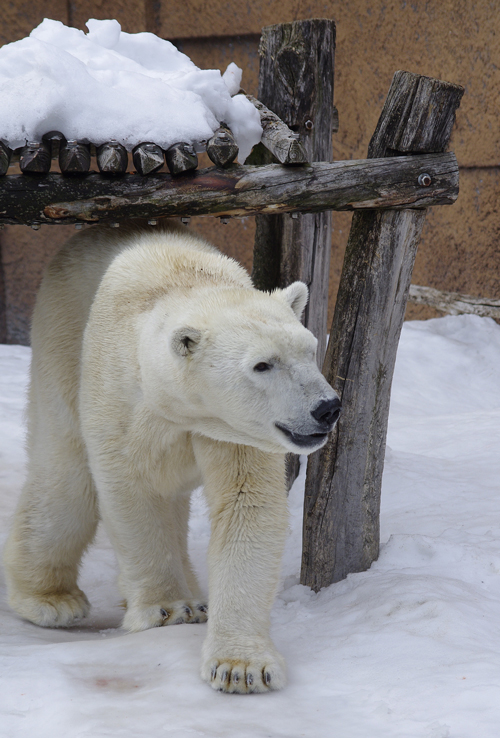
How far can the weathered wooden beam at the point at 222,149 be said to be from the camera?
2.66m

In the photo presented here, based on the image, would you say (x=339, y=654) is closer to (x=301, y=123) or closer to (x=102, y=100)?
(x=102, y=100)


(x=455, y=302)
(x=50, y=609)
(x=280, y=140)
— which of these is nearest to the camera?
(x=280, y=140)

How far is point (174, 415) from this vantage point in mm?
2432

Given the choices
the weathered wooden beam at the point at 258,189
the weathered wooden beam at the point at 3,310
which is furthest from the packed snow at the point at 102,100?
the weathered wooden beam at the point at 3,310

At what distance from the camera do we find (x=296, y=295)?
2.53 meters

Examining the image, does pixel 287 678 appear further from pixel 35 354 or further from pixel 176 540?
pixel 35 354

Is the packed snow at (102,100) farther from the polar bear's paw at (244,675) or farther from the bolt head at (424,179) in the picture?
the polar bear's paw at (244,675)

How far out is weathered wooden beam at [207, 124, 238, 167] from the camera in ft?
8.74

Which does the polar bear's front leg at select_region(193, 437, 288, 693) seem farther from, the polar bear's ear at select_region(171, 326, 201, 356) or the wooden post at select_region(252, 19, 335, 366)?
the wooden post at select_region(252, 19, 335, 366)


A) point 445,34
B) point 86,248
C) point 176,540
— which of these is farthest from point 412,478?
point 445,34

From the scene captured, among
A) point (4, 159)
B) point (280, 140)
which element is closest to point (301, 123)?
point (280, 140)

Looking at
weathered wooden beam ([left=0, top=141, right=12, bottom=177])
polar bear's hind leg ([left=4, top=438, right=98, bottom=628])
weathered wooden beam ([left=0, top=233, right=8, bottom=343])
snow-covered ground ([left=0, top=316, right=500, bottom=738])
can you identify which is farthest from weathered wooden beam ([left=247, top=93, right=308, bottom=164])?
weathered wooden beam ([left=0, top=233, right=8, bottom=343])

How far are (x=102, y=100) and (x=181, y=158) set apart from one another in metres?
0.40

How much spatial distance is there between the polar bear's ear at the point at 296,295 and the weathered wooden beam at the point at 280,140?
48cm
